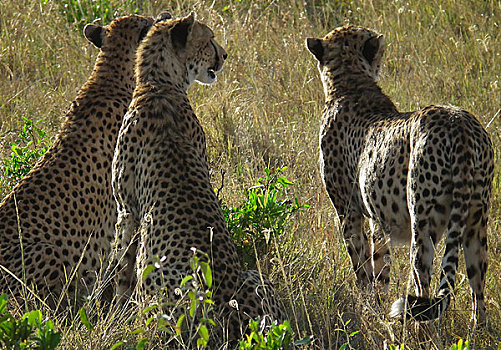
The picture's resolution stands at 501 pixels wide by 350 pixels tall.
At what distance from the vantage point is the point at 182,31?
12.9 ft

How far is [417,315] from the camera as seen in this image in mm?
2898

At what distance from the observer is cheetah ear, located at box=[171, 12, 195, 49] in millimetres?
3906

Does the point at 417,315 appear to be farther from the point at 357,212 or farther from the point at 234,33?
the point at 234,33

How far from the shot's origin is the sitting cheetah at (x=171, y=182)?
3.05 m

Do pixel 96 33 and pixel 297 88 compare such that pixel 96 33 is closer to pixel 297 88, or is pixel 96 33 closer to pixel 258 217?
pixel 258 217

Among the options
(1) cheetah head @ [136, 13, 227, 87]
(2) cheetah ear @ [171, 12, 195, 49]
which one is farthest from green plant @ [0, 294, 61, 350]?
(2) cheetah ear @ [171, 12, 195, 49]

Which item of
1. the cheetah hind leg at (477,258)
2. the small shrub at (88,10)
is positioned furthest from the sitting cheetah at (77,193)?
the small shrub at (88,10)

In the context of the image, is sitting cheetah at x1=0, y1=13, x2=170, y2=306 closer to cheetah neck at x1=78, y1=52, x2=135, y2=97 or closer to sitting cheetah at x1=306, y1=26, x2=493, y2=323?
cheetah neck at x1=78, y1=52, x2=135, y2=97

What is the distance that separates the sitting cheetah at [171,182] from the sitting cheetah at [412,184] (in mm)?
588

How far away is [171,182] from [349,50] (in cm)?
132

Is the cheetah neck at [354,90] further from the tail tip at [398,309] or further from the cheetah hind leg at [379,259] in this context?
the tail tip at [398,309]

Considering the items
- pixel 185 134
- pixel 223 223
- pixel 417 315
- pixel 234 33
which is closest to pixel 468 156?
pixel 417 315

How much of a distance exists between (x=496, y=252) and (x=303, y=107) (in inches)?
74.1

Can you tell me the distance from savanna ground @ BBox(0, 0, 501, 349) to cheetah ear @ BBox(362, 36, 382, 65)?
734 mm
